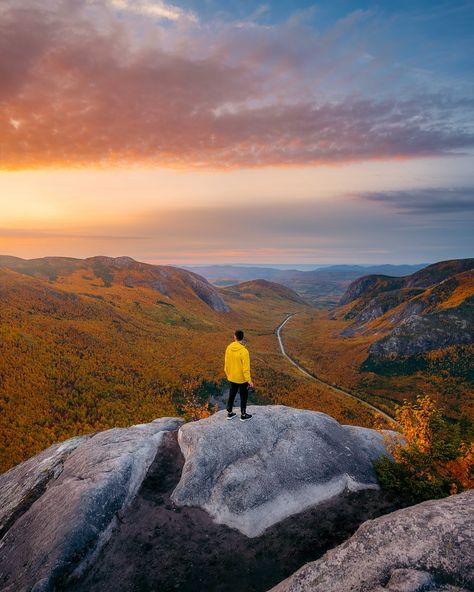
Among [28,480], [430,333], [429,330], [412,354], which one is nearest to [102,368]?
[28,480]

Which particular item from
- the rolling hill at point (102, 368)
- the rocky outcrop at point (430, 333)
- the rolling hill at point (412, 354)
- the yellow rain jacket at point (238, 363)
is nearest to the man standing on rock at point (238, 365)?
the yellow rain jacket at point (238, 363)

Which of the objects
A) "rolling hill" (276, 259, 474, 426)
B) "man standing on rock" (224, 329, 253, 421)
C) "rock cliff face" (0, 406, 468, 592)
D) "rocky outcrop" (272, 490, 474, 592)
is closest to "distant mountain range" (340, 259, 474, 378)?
"rolling hill" (276, 259, 474, 426)

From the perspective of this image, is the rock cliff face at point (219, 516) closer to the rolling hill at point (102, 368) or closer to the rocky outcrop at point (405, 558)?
the rocky outcrop at point (405, 558)

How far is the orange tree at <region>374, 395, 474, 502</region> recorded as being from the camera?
487 inches

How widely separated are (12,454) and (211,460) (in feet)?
79.2

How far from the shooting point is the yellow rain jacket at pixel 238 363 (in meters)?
16.0

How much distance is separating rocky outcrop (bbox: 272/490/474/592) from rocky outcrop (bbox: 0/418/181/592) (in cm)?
685

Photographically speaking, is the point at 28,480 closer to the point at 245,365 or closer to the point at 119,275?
the point at 245,365

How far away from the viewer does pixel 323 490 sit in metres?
13.9

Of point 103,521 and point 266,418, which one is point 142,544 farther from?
point 266,418

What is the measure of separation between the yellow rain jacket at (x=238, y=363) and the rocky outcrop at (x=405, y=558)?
311 inches

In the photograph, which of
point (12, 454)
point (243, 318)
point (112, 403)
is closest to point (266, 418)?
point (12, 454)

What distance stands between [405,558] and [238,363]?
9.49m

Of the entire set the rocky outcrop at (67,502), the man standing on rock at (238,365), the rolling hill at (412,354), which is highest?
the man standing on rock at (238,365)
